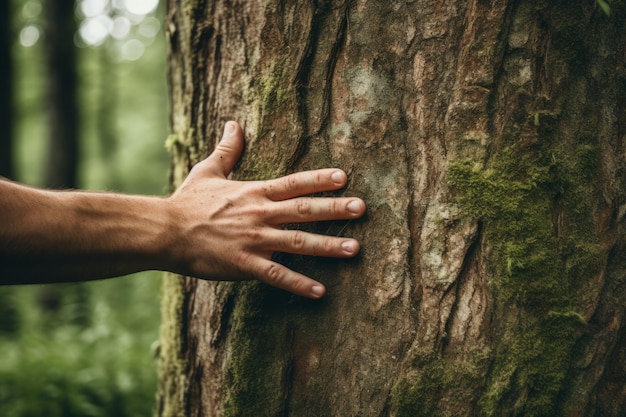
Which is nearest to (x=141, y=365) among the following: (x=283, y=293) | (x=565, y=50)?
(x=283, y=293)

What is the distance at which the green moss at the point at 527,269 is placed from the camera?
4.96ft

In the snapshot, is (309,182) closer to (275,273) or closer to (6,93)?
(275,273)

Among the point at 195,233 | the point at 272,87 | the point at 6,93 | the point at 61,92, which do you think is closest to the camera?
the point at 195,233

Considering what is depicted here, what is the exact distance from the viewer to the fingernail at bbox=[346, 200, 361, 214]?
1566mm

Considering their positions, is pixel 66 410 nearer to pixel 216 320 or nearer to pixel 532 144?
pixel 216 320

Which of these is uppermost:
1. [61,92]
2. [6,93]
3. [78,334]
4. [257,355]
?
[61,92]

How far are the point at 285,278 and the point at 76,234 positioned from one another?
0.68m

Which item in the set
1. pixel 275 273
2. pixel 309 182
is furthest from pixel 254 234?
pixel 309 182

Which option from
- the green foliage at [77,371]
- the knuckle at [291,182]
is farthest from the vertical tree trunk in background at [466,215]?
the green foliage at [77,371]

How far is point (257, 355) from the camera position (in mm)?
1710

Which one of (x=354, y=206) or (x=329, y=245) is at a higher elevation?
(x=354, y=206)

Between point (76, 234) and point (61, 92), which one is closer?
point (76, 234)

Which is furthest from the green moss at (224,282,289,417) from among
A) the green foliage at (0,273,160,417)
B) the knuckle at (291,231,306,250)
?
the green foliage at (0,273,160,417)

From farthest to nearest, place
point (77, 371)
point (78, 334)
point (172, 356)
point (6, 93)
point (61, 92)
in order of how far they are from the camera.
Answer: point (61, 92)
point (6, 93)
point (78, 334)
point (77, 371)
point (172, 356)
